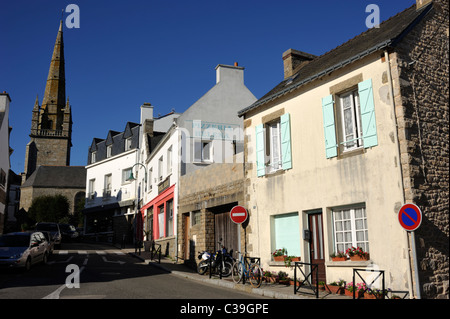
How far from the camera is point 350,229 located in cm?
A: 1011

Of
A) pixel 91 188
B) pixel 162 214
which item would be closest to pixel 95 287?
pixel 162 214

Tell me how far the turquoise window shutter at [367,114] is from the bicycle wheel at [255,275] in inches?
168

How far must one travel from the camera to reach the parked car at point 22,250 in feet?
41.7

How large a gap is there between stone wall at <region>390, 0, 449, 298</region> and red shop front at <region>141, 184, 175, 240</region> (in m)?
12.8

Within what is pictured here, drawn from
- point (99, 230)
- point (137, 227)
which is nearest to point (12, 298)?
point (137, 227)

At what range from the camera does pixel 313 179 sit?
11.1 meters

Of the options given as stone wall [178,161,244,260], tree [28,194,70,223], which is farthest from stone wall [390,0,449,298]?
tree [28,194,70,223]

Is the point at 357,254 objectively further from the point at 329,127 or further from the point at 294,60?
the point at 294,60

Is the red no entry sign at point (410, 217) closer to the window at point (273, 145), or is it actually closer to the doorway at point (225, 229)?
the window at point (273, 145)

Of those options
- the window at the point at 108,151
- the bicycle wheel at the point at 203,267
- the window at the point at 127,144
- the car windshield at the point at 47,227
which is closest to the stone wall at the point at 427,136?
the bicycle wheel at the point at 203,267

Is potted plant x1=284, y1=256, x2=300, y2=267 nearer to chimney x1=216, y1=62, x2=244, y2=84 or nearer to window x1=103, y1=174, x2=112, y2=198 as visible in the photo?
chimney x1=216, y1=62, x2=244, y2=84

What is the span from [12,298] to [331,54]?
39.1 ft
